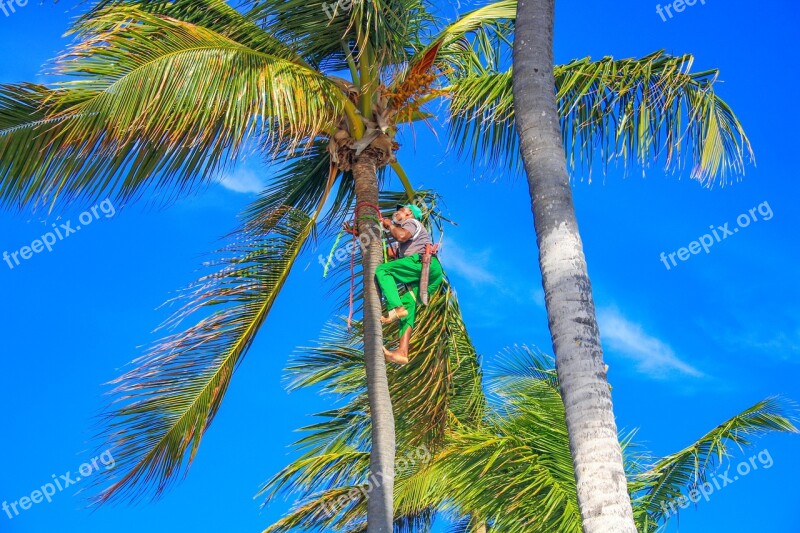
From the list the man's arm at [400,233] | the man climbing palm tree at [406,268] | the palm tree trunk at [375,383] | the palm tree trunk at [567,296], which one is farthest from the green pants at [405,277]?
the palm tree trunk at [567,296]

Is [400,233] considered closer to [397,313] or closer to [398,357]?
[397,313]

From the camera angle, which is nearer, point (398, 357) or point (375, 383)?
point (398, 357)

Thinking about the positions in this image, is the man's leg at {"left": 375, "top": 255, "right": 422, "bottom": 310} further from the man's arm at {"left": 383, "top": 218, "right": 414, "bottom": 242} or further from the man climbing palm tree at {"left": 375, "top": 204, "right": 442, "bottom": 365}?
the man's arm at {"left": 383, "top": 218, "right": 414, "bottom": 242}

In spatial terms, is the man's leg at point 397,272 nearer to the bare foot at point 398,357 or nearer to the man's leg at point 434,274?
the man's leg at point 434,274

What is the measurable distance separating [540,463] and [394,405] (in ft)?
5.06

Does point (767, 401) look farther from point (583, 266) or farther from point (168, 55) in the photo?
point (168, 55)

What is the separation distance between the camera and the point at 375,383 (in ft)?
26.9

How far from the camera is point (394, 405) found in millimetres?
9484

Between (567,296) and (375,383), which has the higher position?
(375,383)

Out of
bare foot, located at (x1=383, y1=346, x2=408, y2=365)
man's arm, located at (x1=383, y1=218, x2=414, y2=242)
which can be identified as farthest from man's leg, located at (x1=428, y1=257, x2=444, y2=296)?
bare foot, located at (x1=383, y1=346, x2=408, y2=365)

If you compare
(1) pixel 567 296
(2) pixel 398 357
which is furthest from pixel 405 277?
(1) pixel 567 296

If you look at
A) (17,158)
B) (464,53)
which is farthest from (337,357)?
(17,158)

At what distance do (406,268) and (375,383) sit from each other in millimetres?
1151

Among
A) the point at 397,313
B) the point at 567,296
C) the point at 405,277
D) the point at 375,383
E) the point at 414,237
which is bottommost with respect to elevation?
the point at 567,296
